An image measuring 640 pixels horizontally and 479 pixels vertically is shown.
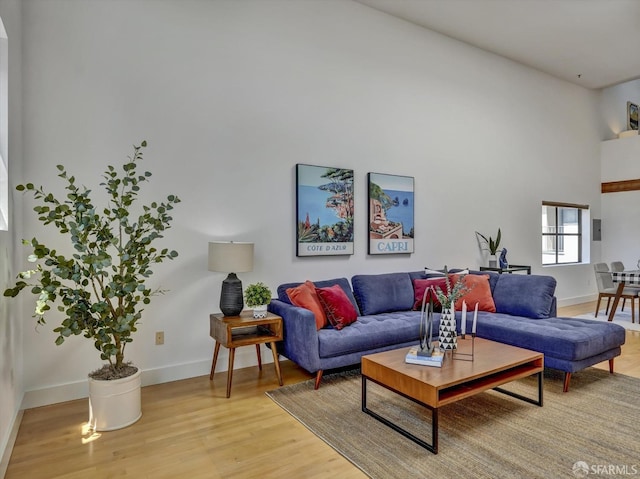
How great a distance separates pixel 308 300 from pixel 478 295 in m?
1.97

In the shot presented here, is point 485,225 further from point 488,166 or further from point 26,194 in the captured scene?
point 26,194

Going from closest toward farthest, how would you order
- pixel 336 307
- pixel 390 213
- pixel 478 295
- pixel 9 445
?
pixel 9 445 < pixel 336 307 < pixel 478 295 < pixel 390 213

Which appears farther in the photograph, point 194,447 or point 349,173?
point 349,173

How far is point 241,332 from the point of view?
3496 mm

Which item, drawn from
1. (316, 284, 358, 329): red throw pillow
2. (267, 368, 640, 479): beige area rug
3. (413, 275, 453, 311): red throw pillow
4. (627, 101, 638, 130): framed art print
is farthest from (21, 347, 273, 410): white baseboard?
(627, 101, 638, 130): framed art print

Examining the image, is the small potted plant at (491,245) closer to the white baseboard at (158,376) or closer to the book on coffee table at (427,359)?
the book on coffee table at (427,359)

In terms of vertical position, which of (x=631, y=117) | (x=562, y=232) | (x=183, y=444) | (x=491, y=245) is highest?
(x=631, y=117)

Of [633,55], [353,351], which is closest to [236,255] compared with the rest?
[353,351]

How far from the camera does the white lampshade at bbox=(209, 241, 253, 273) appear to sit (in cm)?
328

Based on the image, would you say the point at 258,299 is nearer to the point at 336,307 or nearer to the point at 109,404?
the point at 336,307

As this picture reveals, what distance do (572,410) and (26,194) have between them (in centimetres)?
430

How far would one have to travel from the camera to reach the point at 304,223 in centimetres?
415

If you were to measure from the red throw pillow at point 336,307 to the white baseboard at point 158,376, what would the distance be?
889 millimetres

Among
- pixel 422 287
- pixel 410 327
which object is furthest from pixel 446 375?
pixel 422 287
